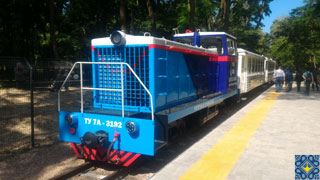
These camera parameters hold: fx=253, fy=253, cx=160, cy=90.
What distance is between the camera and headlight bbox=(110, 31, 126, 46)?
4898mm

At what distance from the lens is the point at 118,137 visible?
436 cm

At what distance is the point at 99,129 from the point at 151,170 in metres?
1.24

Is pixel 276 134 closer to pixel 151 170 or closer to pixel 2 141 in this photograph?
pixel 151 170

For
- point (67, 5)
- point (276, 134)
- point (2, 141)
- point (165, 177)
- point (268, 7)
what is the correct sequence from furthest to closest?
1. point (268, 7)
2. point (67, 5)
3. point (276, 134)
4. point (2, 141)
5. point (165, 177)

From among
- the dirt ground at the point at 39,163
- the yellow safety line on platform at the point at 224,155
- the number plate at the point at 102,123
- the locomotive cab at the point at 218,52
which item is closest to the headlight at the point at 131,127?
the number plate at the point at 102,123

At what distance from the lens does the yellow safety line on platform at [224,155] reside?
14.2 feet

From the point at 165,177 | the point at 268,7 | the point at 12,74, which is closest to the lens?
the point at 165,177

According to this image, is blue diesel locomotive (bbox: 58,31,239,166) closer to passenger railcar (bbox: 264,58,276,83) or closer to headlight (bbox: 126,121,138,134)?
headlight (bbox: 126,121,138,134)

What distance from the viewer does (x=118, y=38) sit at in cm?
494

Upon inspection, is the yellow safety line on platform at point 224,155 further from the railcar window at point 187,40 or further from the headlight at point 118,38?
the railcar window at point 187,40

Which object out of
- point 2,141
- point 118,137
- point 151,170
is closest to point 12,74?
point 2,141

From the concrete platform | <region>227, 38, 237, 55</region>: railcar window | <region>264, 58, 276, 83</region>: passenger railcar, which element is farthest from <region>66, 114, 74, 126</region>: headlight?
<region>264, 58, 276, 83</region>: passenger railcar

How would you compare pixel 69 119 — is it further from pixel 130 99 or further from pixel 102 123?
pixel 130 99

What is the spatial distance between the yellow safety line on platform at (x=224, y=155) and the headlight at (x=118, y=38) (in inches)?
107
